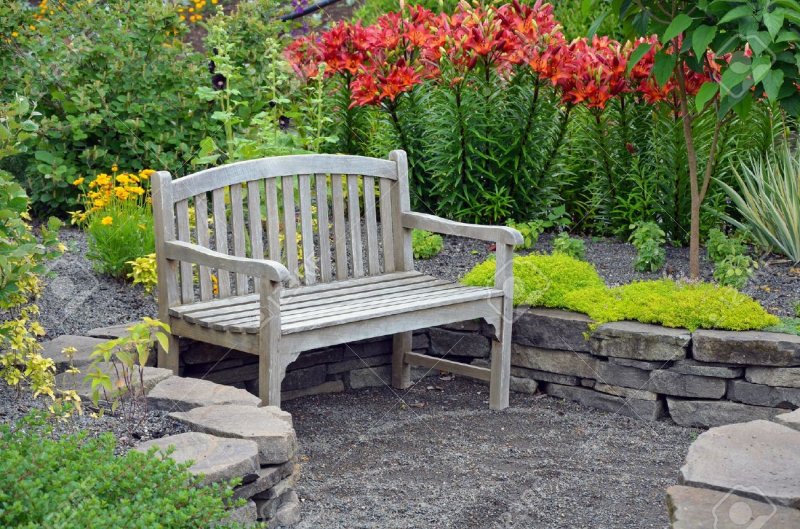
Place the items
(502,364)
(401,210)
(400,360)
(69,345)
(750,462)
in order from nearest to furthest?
(750,462), (69,345), (502,364), (401,210), (400,360)

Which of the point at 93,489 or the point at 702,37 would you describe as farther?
the point at 702,37

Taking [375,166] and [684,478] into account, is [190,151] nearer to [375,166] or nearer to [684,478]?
[375,166]

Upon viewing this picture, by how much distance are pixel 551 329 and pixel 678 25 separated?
4.72 ft

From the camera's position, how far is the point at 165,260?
168 inches

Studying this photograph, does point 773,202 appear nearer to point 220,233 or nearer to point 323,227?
point 323,227

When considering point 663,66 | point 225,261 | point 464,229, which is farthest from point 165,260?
point 663,66

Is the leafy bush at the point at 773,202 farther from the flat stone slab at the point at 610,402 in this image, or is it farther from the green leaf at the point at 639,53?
the flat stone slab at the point at 610,402

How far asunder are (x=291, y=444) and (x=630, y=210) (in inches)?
114

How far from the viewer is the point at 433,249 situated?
221 inches

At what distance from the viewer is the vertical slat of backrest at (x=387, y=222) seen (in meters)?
5.05

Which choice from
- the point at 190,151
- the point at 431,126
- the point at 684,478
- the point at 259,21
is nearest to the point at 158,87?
the point at 190,151

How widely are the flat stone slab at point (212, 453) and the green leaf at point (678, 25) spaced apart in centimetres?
246

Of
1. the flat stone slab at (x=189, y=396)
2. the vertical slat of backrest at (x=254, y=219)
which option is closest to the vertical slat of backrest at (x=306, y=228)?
the vertical slat of backrest at (x=254, y=219)

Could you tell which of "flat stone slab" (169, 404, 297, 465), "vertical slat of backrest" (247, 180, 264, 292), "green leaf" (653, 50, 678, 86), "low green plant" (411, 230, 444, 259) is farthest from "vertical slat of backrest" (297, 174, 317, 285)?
"green leaf" (653, 50, 678, 86)
